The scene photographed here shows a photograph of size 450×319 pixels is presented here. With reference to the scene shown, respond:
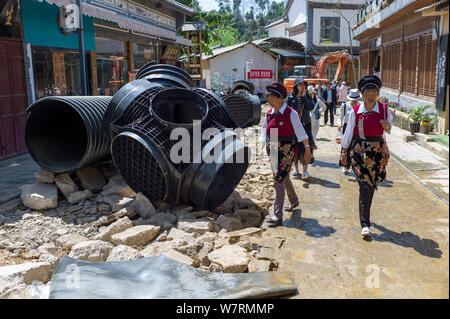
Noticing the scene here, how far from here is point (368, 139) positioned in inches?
185

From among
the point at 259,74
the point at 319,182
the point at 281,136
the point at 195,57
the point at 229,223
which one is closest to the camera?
the point at 229,223

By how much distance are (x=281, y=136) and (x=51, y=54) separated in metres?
7.13

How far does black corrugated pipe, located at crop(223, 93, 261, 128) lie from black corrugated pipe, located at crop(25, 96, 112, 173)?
5891 mm

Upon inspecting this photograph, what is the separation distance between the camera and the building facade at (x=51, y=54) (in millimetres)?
8625

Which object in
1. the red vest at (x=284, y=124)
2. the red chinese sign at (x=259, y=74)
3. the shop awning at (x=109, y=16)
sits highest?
the shop awning at (x=109, y=16)

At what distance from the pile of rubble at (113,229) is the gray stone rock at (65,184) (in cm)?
1

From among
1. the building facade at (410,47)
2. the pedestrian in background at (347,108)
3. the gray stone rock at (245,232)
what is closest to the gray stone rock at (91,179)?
the gray stone rock at (245,232)

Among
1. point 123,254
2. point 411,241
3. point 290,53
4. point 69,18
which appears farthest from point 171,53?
point 290,53

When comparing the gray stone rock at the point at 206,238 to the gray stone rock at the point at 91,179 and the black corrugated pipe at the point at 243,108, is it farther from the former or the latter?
the black corrugated pipe at the point at 243,108

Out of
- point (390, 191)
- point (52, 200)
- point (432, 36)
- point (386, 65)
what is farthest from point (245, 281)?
point (386, 65)

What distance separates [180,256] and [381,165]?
2.39 metres

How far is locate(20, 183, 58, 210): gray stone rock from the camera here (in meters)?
5.68

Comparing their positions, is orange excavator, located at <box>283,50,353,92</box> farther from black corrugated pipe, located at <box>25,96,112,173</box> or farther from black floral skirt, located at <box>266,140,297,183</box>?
black floral skirt, located at <box>266,140,297,183</box>

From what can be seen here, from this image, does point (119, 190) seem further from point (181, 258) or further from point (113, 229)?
point (181, 258)
